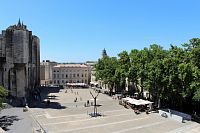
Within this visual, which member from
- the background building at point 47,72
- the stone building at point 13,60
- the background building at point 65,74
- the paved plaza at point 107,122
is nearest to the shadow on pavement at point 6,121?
the paved plaza at point 107,122

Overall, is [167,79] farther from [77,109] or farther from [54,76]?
[54,76]

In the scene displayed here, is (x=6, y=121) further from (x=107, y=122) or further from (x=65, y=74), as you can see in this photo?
(x=65, y=74)

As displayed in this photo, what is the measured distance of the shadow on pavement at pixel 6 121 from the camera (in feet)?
132

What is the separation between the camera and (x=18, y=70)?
7006 centimetres

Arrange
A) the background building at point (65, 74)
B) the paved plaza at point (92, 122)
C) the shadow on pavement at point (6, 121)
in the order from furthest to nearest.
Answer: the background building at point (65, 74) < the shadow on pavement at point (6, 121) < the paved plaza at point (92, 122)

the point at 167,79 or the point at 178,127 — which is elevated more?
the point at 167,79

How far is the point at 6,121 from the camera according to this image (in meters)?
44.0

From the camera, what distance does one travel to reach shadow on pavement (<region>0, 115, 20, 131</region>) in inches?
1587

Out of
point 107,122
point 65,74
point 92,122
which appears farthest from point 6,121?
point 65,74

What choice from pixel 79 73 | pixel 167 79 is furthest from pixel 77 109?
pixel 79 73

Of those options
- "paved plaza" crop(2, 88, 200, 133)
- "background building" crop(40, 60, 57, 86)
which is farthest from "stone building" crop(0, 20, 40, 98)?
"background building" crop(40, 60, 57, 86)

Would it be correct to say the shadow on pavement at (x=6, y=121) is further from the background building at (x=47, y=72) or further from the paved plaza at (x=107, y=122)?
the background building at (x=47, y=72)

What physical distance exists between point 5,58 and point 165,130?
41.9 m

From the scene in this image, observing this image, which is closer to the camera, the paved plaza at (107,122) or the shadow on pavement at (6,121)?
the paved plaza at (107,122)
